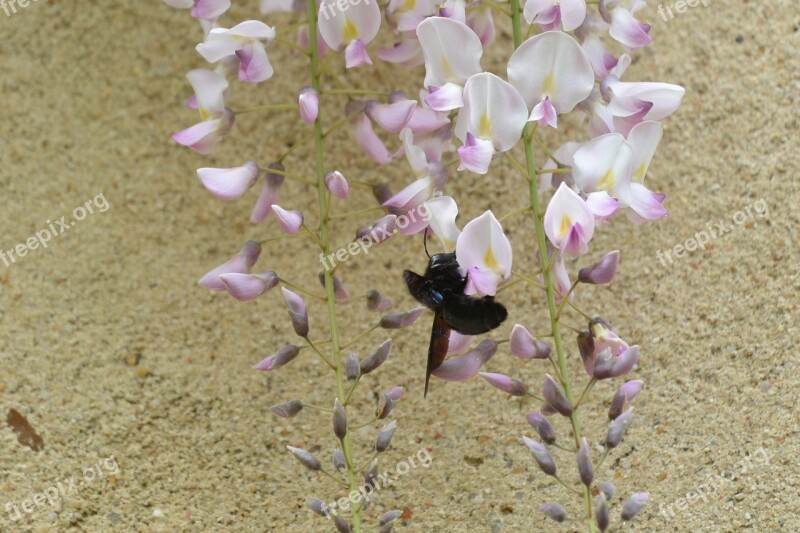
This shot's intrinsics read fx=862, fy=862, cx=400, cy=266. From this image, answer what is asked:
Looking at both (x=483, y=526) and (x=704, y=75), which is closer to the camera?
(x=483, y=526)

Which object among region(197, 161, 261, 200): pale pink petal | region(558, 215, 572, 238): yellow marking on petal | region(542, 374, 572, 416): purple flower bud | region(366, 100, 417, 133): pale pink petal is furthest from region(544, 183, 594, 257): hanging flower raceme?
region(197, 161, 261, 200): pale pink petal

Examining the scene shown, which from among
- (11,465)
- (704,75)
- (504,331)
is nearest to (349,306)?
(504,331)

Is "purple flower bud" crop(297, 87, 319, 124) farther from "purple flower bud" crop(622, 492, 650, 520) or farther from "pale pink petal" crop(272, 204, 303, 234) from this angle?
"purple flower bud" crop(622, 492, 650, 520)

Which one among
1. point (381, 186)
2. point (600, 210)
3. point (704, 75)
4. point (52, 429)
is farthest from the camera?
point (704, 75)

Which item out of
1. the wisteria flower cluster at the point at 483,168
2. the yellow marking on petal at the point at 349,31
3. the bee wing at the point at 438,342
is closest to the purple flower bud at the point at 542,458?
the wisteria flower cluster at the point at 483,168

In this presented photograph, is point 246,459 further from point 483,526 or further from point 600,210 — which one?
point 600,210

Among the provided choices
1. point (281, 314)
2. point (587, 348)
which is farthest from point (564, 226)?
point (281, 314)

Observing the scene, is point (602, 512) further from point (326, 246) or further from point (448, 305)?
point (326, 246)
